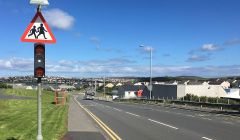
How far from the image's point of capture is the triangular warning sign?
1066 cm

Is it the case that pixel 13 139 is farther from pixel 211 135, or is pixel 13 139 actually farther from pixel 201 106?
pixel 201 106

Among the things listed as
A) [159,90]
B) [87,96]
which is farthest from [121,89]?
[159,90]

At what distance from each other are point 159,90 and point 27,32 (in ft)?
304

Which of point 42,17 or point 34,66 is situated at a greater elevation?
point 42,17

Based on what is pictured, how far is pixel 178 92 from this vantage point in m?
92.5

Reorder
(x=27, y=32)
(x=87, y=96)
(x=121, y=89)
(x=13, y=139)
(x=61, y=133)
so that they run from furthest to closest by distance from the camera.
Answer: (x=121, y=89) → (x=87, y=96) → (x=61, y=133) → (x=13, y=139) → (x=27, y=32)

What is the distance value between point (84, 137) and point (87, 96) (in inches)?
3829

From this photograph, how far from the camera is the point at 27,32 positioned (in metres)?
10.6

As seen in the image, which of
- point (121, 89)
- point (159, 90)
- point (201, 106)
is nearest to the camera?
point (201, 106)

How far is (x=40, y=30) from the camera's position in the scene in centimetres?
1072

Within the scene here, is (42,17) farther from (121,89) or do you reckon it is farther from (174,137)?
(121,89)

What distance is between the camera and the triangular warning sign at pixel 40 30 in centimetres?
1066

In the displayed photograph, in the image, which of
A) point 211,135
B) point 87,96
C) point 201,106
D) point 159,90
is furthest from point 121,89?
point 211,135

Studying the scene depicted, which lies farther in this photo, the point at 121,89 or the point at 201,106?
the point at 121,89
